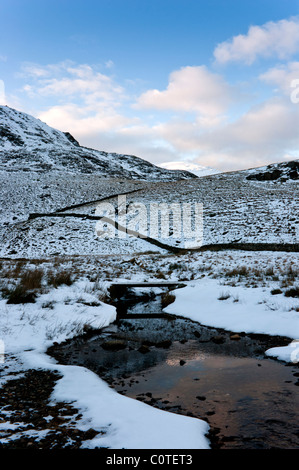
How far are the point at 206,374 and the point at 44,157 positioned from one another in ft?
309

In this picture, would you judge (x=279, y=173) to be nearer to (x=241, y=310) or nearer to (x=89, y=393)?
(x=241, y=310)

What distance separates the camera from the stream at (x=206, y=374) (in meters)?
4.41

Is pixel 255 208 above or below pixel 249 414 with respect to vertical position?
above

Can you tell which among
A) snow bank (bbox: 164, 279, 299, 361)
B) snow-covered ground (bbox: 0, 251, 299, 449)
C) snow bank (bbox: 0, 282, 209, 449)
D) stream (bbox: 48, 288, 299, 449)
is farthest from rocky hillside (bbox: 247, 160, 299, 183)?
snow bank (bbox: 0, 282, 209, 449)

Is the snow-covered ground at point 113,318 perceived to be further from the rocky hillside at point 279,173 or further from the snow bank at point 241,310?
the rocky hillside at point 279,173

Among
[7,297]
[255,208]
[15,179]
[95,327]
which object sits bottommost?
[95,327]

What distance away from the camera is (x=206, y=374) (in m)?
6.43

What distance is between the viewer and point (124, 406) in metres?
4.92

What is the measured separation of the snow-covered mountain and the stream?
70357 millimetres

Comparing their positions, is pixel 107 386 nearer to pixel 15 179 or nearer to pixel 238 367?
pixel 238 367

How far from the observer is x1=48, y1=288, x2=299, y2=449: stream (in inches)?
174

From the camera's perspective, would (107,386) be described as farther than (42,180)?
No

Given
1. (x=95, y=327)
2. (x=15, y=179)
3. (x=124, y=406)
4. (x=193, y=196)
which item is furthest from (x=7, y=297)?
(x=15, y=179)
